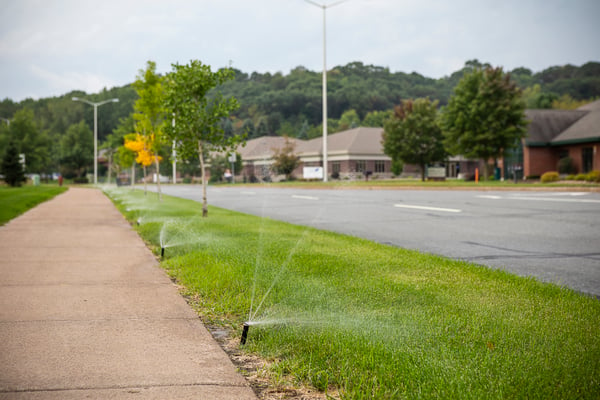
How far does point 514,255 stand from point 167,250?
5325 mm

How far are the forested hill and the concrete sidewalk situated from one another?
844 centimetres

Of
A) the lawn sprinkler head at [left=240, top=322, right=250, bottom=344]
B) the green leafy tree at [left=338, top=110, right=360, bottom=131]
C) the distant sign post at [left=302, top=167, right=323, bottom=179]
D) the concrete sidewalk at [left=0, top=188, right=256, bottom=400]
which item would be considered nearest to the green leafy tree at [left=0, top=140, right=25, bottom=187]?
the distant sign post at [left=302, top=167, right=323, bottom=179]

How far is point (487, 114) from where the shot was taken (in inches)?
1596

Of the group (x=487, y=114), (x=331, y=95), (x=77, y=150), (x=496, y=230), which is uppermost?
(x=331, y=95)

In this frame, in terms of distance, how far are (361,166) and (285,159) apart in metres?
10.0

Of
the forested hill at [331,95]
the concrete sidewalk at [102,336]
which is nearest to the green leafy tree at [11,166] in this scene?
the forested hill at [331,95]

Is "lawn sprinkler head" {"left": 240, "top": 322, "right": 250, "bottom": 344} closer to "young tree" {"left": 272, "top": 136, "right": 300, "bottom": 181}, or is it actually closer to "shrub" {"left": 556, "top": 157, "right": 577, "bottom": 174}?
"shrub" {"left": 556, "top": 157, "right": 577, "bottom": 174}

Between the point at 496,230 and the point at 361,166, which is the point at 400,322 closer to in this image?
the point at 496,230

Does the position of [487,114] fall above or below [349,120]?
below

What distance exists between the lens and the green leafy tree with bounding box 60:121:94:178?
280 feet

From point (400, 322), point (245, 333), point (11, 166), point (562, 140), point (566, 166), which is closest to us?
point (245, 333)

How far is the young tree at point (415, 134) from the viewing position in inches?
1954

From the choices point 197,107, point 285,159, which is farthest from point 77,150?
point 197,107

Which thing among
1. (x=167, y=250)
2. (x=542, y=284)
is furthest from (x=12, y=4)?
(x=542, y=284)
